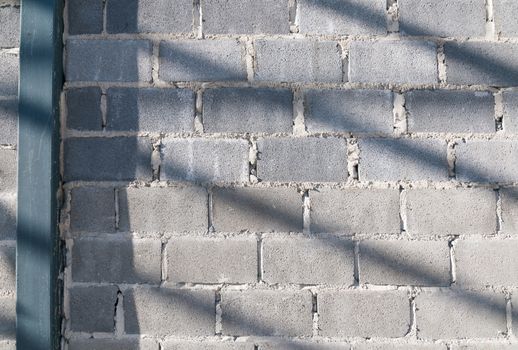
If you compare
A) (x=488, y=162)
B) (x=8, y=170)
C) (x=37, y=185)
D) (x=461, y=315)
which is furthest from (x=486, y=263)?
(x=8, y=170)

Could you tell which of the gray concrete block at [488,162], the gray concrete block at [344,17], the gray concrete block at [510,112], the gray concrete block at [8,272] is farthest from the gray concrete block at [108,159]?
the gray concrete block at [510,112]

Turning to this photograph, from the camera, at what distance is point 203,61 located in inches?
62.4

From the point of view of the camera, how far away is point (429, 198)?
1553 mm

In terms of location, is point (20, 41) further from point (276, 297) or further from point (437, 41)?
point (437, 41)

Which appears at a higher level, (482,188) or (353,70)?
(353,70)

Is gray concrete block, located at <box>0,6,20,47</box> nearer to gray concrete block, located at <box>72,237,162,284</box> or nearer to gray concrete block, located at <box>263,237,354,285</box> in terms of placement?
gray concrete block, located at <box>72,237,162,284</box>

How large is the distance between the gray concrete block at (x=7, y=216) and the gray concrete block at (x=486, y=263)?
3.53ft

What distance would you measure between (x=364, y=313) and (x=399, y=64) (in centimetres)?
60

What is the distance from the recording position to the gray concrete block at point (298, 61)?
158cm

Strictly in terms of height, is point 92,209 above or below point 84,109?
below

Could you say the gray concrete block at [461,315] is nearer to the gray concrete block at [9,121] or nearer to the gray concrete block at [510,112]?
the gray concrete block at [510,112]

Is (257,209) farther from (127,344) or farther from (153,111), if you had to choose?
(127,344)

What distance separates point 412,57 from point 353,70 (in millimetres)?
146

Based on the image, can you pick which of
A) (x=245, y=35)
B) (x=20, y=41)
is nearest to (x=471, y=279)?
(x=245, y=35)
